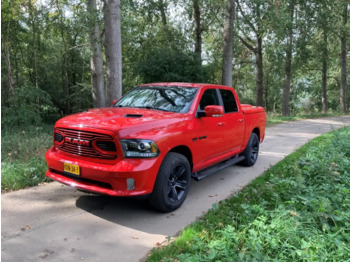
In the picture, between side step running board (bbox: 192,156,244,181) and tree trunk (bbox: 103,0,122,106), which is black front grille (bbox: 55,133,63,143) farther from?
tree trunk (bbox: 103,0,122,106)

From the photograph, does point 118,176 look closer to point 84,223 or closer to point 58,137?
point 84,223

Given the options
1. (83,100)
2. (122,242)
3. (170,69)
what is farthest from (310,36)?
(122,242)

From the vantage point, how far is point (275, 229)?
3.28 m

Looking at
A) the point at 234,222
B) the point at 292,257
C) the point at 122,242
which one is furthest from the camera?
the point at 234,222

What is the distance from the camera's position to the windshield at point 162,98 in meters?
4.78

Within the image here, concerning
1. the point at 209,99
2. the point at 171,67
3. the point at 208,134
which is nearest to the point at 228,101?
the point at 209,99

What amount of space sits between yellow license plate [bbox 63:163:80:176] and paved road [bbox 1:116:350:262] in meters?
0.65

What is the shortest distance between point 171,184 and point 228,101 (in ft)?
8.62

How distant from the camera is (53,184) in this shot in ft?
17.1

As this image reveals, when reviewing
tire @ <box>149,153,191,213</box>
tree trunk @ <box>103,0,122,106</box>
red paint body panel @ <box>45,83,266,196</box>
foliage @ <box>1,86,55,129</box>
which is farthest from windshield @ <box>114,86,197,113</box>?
foliage @ <box>1,86,55,129</box>

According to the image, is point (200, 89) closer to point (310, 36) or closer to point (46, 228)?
point (46, 228)

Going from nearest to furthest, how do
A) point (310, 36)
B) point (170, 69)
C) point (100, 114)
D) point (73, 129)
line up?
point (73, 129)
point (100, 114)
point (170, 69)
point (310, 36)

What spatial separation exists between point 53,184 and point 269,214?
3.76 m

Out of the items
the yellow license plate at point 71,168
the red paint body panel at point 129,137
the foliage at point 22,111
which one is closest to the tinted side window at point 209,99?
the red paint body panel at point 129,137
